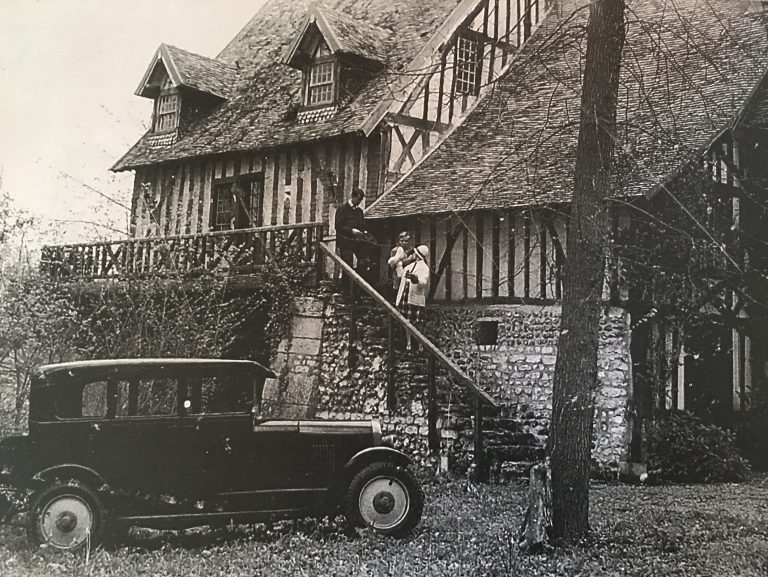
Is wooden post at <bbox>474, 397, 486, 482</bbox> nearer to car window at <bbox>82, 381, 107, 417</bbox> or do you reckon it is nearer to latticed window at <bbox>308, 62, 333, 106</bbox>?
car window at <bbox>82, 381, 107, 417</bbox>

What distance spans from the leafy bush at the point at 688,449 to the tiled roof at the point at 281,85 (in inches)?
125

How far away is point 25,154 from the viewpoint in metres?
4.42

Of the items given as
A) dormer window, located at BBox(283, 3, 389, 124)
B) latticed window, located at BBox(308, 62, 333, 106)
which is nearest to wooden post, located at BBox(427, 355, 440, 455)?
dormer window, located at BBox(283, 3, 389, 124)

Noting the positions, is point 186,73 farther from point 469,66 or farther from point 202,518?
point 202,518

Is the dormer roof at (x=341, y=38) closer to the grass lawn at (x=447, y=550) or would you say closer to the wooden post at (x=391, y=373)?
the wooden post at (x=391, y=373)

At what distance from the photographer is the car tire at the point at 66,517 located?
12.4ft

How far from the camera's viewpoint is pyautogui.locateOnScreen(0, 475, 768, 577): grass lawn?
3760mm

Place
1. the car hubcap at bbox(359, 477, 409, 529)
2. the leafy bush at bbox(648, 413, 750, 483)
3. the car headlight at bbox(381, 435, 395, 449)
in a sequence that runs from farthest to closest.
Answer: the leafy bush at bbox(648, 413, 750, 483) < the car headlight at bbox(381, 435, 395, 449) < the car hubcap at bbox(359, 477, 409, 529)

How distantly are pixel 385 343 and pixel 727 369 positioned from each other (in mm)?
2067

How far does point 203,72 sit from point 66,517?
144 inches

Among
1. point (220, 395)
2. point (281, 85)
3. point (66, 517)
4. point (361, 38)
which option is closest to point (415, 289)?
point (220, 395)

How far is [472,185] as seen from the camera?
5543 millimetres

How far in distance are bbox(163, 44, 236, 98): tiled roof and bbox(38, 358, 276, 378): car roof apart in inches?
67.6

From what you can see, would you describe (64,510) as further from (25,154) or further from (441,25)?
(441,25)
